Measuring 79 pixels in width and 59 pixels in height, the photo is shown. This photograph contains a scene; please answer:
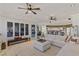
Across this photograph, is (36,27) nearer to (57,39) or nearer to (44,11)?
(44,11)

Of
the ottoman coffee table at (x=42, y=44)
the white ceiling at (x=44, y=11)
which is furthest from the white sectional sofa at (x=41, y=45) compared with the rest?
the white ceiling at (x=44, y=11)

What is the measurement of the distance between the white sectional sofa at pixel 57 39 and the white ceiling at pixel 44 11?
1.41ft

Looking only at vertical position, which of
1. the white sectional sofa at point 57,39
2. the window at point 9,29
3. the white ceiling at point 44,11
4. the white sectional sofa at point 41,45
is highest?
the white ceiling at point 44,11

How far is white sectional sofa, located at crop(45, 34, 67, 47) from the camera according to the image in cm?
288

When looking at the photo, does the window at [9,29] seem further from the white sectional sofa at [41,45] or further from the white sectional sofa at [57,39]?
the white sectional sofa at [57,39]

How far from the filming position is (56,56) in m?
2.66

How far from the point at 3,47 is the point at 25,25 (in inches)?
27.4

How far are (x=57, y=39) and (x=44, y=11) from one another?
2.71ft

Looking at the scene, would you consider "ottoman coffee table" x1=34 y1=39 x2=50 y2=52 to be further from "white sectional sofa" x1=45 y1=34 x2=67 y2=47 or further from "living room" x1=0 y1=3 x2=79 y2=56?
"white sectional sofa" x1=45 y1=34 x2=67 y2=47

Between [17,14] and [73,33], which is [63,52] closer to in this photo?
[73,33]

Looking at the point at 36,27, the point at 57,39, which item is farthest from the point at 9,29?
the point at 57,39

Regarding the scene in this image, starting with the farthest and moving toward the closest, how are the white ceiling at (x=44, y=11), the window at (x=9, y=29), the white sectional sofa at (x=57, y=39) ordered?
the white sectional sofa at (x=57, y=39) < the window at (x=9, y=29) < the white ceiling at (x=44, y=11)

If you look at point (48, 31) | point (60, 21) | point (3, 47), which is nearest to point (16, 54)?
point (3, 47)

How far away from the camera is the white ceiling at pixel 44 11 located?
8.30ft
